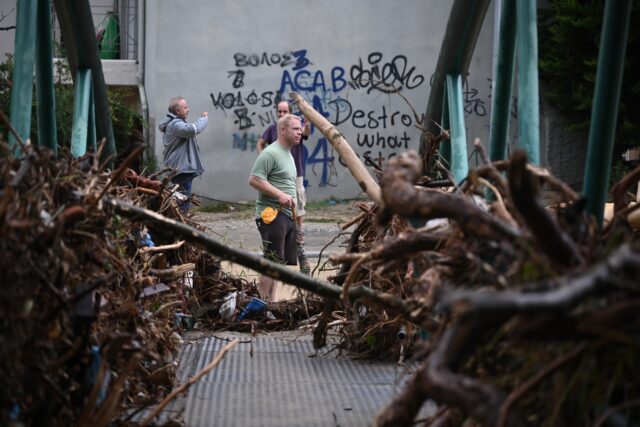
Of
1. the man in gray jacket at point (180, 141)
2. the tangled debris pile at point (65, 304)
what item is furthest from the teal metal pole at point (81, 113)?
the man in gray jacket at point (180, 141)

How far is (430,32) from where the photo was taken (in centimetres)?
1944

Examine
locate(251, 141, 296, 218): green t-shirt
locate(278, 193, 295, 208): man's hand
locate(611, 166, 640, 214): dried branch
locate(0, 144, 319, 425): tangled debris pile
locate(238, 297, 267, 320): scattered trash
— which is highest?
locate(611, 166, 640, 214): dried branch

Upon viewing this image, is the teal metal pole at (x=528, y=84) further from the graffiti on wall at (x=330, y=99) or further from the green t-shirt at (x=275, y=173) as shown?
the graffiti on wall at (x=330, y=99)

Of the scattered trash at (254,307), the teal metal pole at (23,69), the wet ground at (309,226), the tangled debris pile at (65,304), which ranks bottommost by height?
the wet ground at (309,226)

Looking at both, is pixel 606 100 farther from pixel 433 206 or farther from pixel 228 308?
pixel 228 308

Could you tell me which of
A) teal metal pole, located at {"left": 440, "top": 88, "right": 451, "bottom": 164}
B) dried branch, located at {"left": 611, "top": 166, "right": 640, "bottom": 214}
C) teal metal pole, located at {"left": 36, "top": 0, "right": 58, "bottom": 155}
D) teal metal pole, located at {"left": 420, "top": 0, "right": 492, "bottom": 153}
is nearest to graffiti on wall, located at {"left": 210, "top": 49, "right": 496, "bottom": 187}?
teal metal pole, located at {"left": 440, "top": 88, "right": 451, "bottom": 164}

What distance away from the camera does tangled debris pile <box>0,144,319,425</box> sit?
2518 mm

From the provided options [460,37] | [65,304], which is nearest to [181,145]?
[460,37]

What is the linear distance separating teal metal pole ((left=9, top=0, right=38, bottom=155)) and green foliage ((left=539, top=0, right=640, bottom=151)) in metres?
11.8

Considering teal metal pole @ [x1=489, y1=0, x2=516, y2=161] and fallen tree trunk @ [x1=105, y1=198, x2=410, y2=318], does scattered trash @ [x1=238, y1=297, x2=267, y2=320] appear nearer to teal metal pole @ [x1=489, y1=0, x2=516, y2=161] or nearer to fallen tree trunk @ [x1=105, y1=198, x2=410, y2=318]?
teal metal pole @ [x1=489, y1=0, x2=516, y2=161]

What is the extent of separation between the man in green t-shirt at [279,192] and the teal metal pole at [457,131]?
3.29 meters

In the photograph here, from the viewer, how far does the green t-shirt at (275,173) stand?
9258 mm

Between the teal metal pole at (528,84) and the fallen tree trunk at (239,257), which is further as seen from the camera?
the teal metal pole at (528,84)

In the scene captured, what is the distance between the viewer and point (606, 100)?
339 cm
